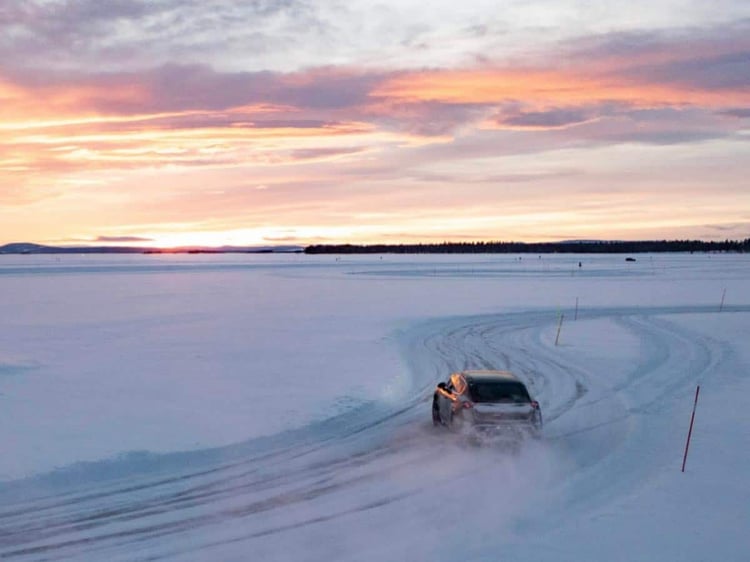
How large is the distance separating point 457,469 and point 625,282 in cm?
6151

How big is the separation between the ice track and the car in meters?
0.48

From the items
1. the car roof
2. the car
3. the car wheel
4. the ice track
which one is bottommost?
the ice track

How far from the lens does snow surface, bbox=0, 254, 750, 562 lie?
10000 mm

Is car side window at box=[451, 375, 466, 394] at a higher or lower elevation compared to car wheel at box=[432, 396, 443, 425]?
higher

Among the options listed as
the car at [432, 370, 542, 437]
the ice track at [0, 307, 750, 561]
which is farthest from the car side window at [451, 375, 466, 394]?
the ice track at [0, 307, 750, 561]

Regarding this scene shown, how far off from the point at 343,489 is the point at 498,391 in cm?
419

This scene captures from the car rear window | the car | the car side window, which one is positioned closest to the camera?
the car

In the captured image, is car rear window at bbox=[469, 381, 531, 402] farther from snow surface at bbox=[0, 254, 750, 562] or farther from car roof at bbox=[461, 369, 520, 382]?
snow surface at bbox=[0, 254, 750, 562]

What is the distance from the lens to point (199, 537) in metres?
9.94

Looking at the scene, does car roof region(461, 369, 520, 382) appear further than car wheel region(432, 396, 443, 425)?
No

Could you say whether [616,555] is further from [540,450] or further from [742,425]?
[742,425]

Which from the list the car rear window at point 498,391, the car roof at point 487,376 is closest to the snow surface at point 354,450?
the car rear window at point 498,391

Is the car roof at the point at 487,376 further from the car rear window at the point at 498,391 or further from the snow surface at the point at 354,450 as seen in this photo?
the snow surface at the point at 354,450

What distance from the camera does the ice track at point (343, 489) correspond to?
981cm
